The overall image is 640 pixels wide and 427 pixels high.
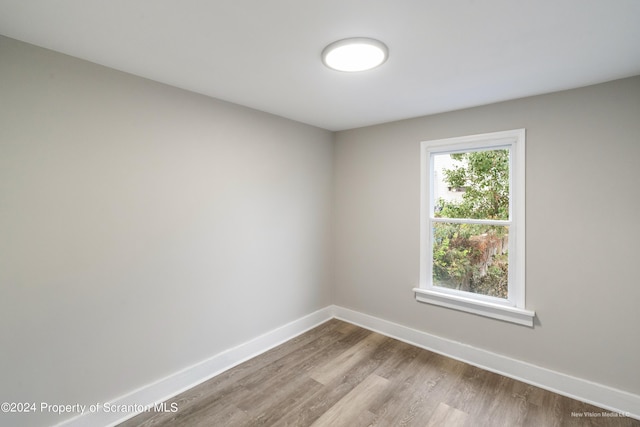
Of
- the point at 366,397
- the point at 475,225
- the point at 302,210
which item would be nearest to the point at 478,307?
the point at 475,225

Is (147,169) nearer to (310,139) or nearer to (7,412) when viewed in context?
(7,412)

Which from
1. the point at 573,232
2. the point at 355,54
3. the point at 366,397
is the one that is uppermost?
the point at 355,54

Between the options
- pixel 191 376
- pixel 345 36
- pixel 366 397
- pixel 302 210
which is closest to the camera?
pixel 345 36

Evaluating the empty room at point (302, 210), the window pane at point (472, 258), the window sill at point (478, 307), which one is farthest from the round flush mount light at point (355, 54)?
the window sill at point (478, 307)

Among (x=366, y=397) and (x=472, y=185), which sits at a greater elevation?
(x=472, y=185)

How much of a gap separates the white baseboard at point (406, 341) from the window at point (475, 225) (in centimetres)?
40

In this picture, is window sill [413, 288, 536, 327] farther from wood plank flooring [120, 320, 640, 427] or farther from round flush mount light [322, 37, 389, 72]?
round flush mount light [322, 37, 389, 72]

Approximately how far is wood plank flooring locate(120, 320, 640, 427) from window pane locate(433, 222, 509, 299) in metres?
0.75

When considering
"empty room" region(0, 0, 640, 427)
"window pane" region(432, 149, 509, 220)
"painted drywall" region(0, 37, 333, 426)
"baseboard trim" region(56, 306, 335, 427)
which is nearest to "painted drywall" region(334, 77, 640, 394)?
"empty room" region(0, 0, 640, 427)

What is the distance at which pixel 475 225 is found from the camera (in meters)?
2.89

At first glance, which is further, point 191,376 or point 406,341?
point 406,341

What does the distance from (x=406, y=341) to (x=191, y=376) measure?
7.05 feet

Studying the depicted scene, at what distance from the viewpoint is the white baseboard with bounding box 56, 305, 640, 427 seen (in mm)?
2078

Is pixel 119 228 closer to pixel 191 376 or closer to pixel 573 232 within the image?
pixel 191 376
